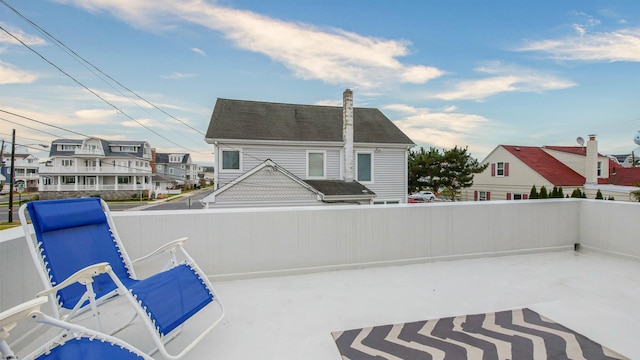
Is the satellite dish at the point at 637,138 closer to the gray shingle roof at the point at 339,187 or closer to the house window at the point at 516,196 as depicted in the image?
the house window at the point at 516,196

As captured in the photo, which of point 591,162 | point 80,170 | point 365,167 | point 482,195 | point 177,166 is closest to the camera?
point 365,167

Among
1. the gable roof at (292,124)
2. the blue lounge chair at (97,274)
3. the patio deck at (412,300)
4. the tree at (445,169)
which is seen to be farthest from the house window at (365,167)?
the blue lounge chair at (97,274)

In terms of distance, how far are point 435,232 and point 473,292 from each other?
1140 mm

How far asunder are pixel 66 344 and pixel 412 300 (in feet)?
8.44

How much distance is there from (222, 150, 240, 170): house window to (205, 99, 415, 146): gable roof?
1.82 feet

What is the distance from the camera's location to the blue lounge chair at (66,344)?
1.08 metres

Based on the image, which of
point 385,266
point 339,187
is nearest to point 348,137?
point 339,187

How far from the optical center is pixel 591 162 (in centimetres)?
1631

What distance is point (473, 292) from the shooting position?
→ 9.95ft

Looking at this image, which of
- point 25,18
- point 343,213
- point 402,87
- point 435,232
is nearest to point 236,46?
point 25,18

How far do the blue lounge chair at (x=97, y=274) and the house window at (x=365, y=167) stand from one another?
9944mm

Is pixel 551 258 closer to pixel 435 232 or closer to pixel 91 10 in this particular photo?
pixel 435 232

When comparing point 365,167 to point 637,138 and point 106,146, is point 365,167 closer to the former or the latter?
point 637,138

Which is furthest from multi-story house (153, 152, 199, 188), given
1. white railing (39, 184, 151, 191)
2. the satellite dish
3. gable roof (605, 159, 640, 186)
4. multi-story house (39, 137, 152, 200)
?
the satellite dish
